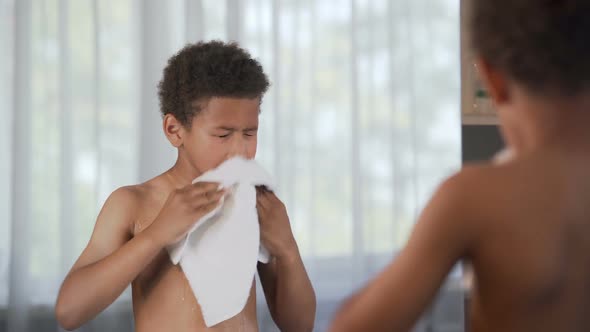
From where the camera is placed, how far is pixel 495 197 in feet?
1.91

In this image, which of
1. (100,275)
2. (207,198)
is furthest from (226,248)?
(100,275)

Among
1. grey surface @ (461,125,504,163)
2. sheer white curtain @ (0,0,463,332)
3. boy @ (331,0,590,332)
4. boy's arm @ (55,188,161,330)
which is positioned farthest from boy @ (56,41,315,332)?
grey surface @ (461,125,504,163)

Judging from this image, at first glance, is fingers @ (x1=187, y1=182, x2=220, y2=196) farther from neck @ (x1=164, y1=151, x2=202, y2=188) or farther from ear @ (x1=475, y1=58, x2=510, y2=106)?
ear @ (x1=475, y1=58, x2=510, y2=106)

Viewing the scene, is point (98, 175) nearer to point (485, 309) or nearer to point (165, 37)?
point (165, 37)

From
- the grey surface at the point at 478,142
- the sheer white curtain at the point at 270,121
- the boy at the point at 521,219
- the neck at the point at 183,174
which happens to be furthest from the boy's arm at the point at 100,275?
the grey surface at the point at 478,142

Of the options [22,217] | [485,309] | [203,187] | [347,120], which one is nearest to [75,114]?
[22,217]

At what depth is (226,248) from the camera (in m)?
1.21

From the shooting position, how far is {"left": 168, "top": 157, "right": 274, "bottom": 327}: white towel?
119 cm

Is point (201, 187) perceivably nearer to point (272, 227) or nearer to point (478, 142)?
point (272, 227)

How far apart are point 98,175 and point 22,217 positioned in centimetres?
21

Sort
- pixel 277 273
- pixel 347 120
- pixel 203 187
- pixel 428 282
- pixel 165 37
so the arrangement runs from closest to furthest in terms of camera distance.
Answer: pixel 428 282
pixel 203 187
pixel 277 273
pixel 165 37
pixel 347 120

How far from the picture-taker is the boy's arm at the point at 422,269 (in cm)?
57

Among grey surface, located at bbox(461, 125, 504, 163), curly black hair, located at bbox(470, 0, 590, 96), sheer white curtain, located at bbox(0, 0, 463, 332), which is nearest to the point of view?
curly black hair, located at bbox(470, 0, 590, 96)

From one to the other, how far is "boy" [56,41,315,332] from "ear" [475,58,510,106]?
0.63 metres
